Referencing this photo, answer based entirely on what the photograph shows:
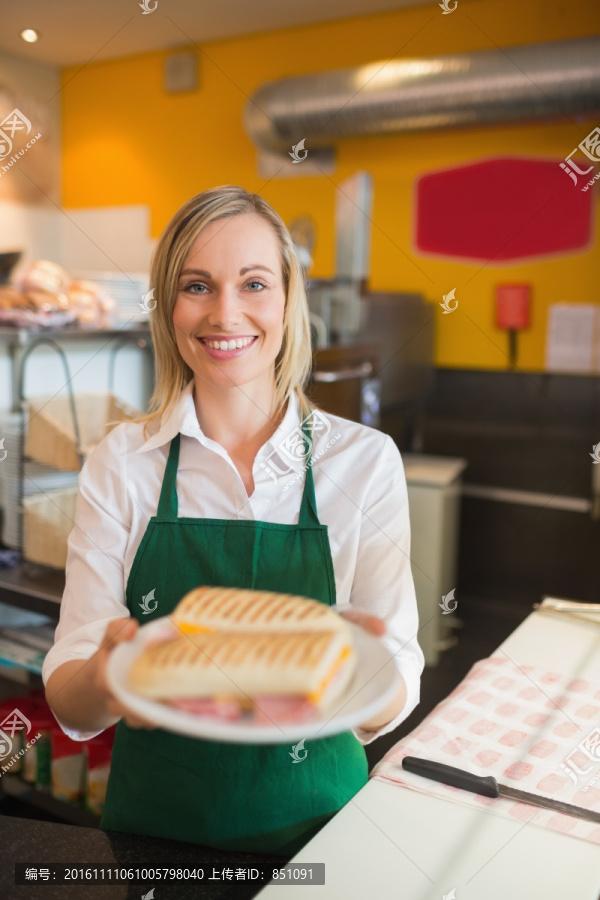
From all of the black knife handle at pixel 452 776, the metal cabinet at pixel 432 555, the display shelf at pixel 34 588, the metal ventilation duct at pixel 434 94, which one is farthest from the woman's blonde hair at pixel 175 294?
the metal ventilation duct at pixel 434 94

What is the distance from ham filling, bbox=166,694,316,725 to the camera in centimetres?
43

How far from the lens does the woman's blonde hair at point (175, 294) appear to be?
580 millimetres

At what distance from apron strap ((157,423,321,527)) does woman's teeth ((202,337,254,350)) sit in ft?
0.33

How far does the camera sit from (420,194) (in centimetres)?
303

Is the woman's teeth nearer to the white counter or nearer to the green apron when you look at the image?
the green apron

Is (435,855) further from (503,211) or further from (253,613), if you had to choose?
(503,211)

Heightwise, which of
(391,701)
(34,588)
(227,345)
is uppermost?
(227,345)

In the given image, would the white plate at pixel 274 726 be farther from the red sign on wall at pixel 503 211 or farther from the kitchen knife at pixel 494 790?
the red sign on wall at pixel 503 211

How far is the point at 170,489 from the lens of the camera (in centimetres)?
67

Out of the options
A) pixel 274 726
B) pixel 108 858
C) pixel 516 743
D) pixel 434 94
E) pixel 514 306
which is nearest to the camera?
pixel 274 726

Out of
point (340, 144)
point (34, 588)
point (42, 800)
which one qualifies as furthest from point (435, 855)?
point (340, 144)

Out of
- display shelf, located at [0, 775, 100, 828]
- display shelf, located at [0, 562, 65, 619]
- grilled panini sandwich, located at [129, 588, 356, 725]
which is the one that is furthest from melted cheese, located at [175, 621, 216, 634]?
display shelf, located at [0, 775, 100, 828]

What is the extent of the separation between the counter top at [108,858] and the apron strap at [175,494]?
11.6 inches

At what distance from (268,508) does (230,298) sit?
0.58 feet
